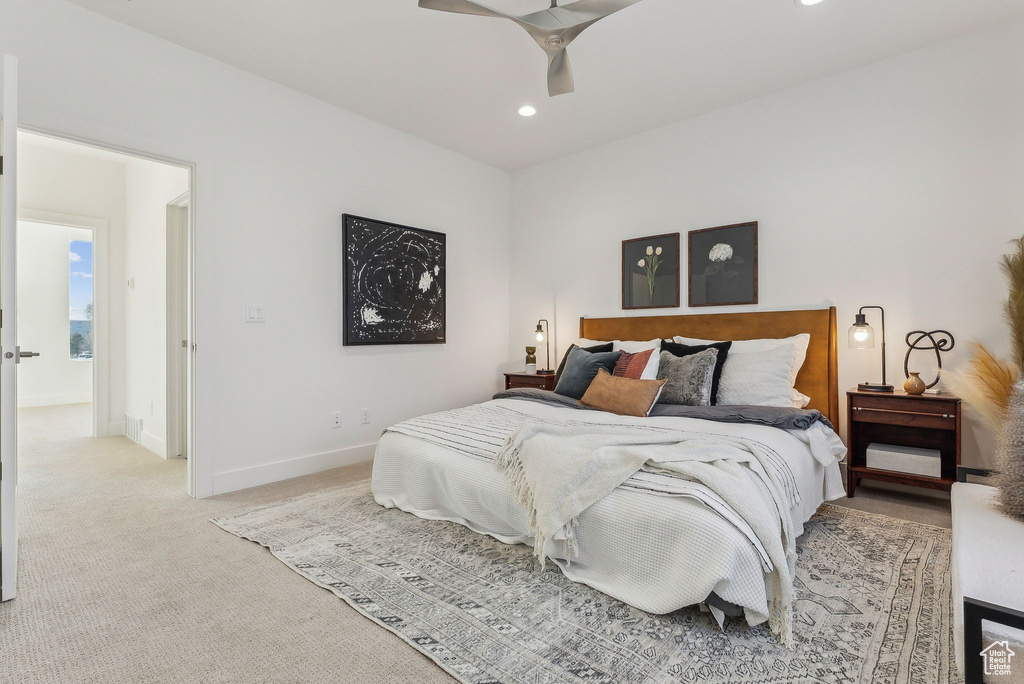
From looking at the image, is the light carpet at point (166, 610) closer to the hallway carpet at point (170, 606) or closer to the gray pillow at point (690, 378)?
the hallway carpet at point (170, 606)

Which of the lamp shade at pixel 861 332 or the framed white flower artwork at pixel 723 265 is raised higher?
the framed white flower artwork at pixel 723 265

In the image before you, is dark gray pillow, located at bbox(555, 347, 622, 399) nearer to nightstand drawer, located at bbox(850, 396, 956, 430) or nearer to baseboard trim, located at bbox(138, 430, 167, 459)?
nightstand drawer, located at bbox(850, 396, 956, 430)

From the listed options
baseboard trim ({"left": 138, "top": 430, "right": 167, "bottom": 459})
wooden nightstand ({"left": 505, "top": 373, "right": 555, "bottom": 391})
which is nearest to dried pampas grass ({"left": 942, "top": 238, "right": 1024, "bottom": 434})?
wooden nightstand ({"left": 505, "top": 373, "right": 555, "bottom": 391})

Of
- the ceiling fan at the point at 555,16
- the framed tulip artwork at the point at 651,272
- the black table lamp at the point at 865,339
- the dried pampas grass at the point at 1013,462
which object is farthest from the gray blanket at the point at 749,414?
the ceiling fan at the point at 555,16

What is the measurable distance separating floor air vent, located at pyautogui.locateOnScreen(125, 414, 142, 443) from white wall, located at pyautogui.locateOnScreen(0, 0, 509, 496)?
2153 mm

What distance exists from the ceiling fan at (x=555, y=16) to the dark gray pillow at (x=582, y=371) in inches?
74.4

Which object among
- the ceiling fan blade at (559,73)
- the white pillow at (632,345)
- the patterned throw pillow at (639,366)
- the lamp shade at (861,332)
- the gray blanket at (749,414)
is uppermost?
the ceiling fan blade at (559,73)

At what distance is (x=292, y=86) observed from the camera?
134 inches

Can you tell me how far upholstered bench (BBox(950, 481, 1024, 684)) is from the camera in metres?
1.05

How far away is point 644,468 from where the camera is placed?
1911mm

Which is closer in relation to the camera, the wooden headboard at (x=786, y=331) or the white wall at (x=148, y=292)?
the wooden headboard at (x=786, y=331)

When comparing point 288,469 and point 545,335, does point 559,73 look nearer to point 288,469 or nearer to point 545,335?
point 545,335

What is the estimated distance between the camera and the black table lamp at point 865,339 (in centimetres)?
298

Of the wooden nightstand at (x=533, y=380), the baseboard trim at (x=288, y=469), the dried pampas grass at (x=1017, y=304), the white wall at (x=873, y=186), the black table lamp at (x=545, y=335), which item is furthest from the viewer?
the black table lamp at (x=545, y=335)
